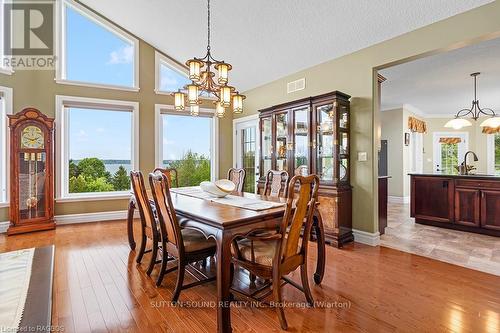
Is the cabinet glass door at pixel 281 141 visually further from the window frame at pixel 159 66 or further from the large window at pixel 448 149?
the large window at pixel 448 149

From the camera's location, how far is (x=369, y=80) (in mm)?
3613

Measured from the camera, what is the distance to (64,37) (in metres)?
4.83

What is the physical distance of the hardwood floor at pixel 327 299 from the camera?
190cm

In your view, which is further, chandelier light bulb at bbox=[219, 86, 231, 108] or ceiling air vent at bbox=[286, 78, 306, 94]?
ceiling air vent at bbox=[286, 78, 306, 94]

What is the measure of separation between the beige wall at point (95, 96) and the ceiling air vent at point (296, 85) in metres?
2.00

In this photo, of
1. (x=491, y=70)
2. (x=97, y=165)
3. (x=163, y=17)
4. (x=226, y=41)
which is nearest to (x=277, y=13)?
(x=226, y=41)

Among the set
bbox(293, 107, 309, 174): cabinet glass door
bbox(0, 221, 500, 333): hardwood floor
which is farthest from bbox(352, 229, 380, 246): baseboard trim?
bbox(293, 107, 309, 174): cabinet glass door

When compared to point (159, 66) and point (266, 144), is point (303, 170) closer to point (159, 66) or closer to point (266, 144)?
point (266, 144)

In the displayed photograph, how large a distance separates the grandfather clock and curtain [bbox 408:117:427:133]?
Result: 8260 mm

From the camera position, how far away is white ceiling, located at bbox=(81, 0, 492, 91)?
307 centimetres

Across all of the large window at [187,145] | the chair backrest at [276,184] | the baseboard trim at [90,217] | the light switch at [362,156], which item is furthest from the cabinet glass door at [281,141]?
the baseboard trim at [90,217]

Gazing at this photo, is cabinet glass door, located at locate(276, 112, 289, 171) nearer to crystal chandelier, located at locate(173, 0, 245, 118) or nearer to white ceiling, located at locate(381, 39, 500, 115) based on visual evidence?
crystal chandelier, located at locate(173, 0, 245, 118)

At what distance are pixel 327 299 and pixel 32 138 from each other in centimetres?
496

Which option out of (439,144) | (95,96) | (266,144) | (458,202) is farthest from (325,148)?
(439,144)
